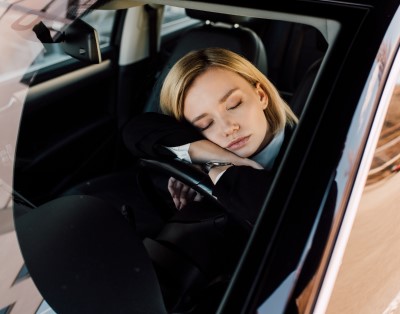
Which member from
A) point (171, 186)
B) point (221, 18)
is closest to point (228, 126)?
point (171, 186)

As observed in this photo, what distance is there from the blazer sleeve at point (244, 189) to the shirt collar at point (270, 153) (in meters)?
0.02

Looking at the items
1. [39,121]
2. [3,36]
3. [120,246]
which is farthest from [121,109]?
[120,246]

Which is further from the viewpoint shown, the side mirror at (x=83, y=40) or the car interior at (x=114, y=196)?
the side mirror at (x=83, y=40)

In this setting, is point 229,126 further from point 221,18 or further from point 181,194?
point 221,18

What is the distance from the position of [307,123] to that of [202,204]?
459mm

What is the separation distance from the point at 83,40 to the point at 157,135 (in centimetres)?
35

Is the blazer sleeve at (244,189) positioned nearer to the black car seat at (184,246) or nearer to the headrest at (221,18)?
the black car seat at (184,246)

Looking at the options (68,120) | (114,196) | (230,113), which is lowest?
(68,120)

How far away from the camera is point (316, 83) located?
0.91 m

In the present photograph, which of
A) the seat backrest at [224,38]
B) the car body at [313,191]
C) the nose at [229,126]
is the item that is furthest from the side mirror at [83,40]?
the seat backrest at [224,38]

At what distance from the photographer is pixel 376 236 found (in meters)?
1.15

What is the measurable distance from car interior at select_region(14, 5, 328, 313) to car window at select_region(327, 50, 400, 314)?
219mm

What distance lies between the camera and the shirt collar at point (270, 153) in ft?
3.34

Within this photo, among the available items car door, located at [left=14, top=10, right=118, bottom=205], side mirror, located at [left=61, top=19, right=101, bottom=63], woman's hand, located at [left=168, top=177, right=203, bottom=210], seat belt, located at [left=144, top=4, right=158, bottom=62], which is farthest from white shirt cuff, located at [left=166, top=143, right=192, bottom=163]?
seat belt, located at [left=144, top=4, right=158, bottom=62]
